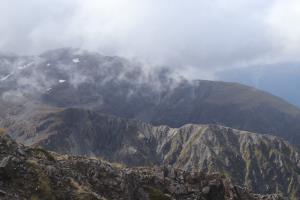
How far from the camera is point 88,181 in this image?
59188 millimetres

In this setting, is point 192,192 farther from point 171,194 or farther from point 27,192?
Answer: point 27,192

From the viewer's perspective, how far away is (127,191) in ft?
202

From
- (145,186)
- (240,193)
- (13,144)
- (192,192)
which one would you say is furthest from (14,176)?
(240,193)

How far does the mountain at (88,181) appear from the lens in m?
47.6

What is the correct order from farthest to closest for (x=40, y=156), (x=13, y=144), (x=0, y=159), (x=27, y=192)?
(x=40, y=156), (x=13, y=144), (x=0, y=159), (x=27, y=192)

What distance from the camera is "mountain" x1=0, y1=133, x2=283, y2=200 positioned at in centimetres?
4762

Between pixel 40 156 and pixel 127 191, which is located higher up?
pixel 40 156

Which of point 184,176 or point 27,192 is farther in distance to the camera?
point 184,176

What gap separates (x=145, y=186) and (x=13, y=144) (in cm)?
1982

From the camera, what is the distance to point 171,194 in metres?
70.7

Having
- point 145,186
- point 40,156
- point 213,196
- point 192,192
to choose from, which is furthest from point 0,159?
point 213,196

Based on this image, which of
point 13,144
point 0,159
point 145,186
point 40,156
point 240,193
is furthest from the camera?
point 240,193

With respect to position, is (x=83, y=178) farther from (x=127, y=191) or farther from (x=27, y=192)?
(x=27, y=192)

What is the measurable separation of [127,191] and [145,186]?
7.41 m
